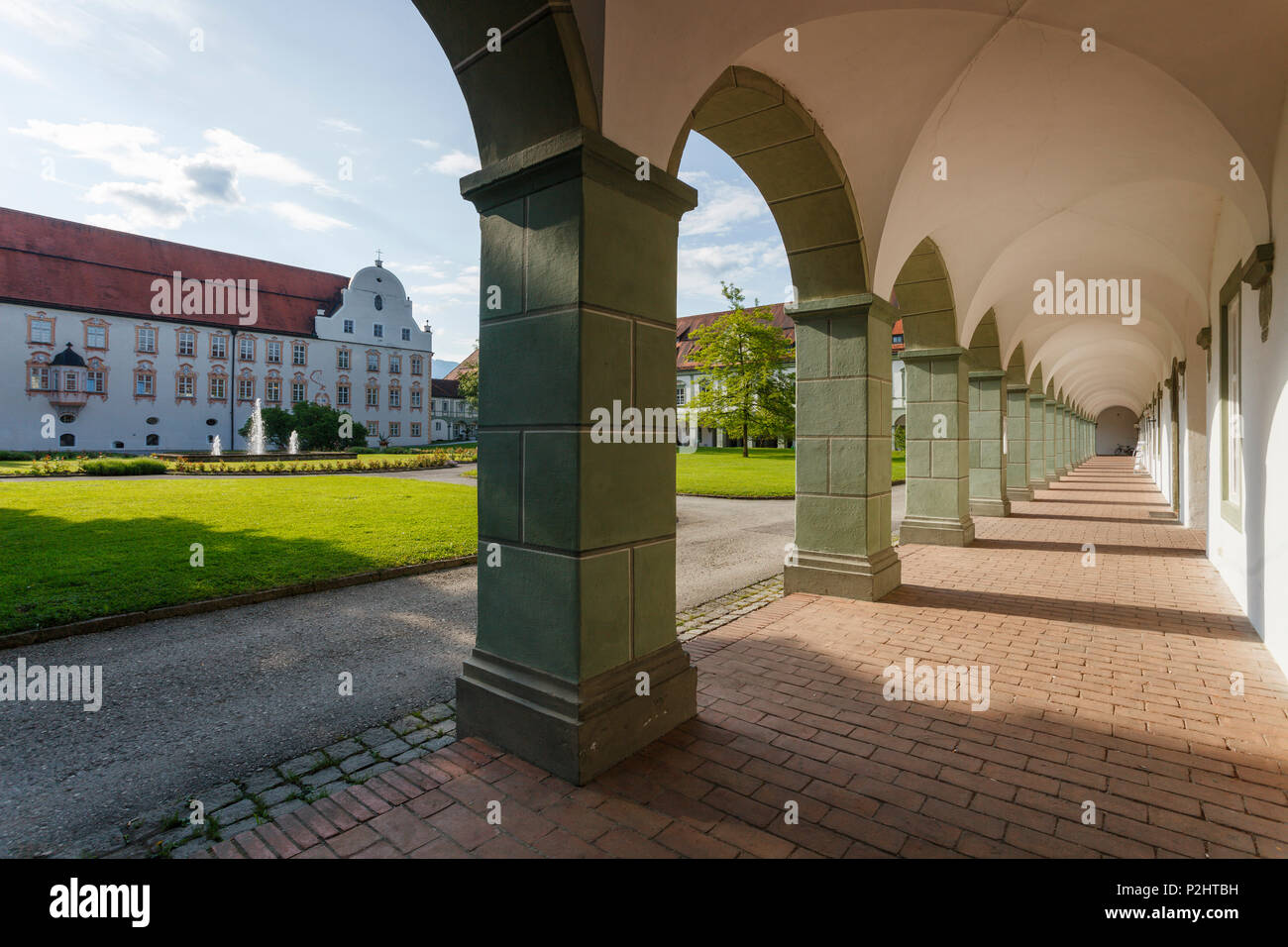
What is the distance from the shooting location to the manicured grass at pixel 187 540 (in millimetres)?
6273

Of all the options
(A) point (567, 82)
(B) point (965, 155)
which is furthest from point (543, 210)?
(B) point (965, 155)

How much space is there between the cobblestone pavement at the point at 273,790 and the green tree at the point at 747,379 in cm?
3459

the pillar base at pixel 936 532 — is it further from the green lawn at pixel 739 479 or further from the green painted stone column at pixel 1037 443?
the green painted stone column at pixel 1037 443

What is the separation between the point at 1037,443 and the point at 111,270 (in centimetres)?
5466

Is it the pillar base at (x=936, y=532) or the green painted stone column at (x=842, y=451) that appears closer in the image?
the green painted stone column at (x=842, y=451)

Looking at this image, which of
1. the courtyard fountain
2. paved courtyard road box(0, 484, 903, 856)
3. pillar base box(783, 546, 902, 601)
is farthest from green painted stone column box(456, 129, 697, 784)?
the courtyard fountain

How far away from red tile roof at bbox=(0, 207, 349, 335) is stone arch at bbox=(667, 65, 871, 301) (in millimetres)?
50261

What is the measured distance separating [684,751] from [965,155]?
6881 mm

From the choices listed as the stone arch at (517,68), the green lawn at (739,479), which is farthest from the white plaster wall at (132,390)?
the stone arch at (517,68)

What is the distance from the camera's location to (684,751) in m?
3.31

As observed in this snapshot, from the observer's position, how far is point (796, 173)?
616cm

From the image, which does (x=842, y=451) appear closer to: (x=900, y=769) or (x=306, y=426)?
(x=900, y=769)
